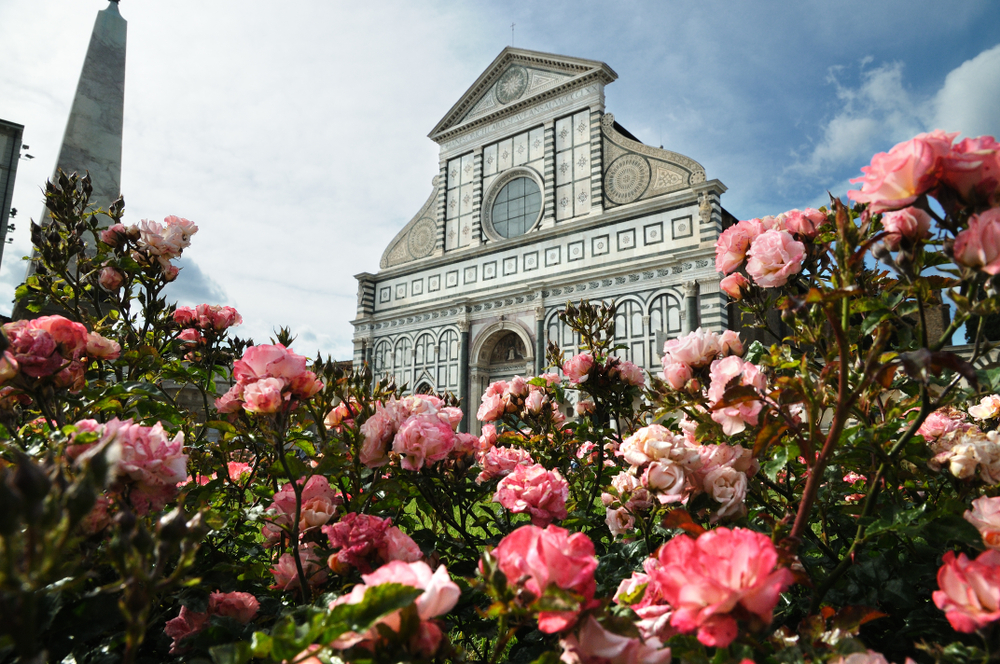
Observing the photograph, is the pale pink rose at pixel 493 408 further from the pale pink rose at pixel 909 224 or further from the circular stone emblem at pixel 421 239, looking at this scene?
the circular stone emblem at pixel 421 239

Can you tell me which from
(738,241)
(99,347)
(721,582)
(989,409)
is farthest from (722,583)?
(989,409)

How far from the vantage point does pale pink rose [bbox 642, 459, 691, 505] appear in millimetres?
944

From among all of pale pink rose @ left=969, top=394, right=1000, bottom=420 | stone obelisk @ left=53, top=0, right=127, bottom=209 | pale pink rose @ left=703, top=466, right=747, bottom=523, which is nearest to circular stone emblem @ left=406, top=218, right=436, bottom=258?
stone obelisk @ left=53, top=0, right=127, bottom=209

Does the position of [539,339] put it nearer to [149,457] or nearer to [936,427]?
[936,427]

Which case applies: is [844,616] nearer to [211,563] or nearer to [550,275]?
[211,563]

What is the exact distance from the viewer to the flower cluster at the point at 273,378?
100 centimetres

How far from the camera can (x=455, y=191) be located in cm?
1511

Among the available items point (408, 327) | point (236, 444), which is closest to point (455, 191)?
point (408, 327)

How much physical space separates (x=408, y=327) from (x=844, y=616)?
14853 millimetres

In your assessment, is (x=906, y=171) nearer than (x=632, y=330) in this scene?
Yes

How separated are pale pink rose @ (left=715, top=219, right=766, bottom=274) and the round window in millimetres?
12534

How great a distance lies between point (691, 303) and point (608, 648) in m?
10.9

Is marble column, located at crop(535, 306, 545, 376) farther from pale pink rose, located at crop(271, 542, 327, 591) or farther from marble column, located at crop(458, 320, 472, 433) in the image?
pale pink rose, located at crop(271, 542, 327, 591)

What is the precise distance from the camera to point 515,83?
14.5 meters
